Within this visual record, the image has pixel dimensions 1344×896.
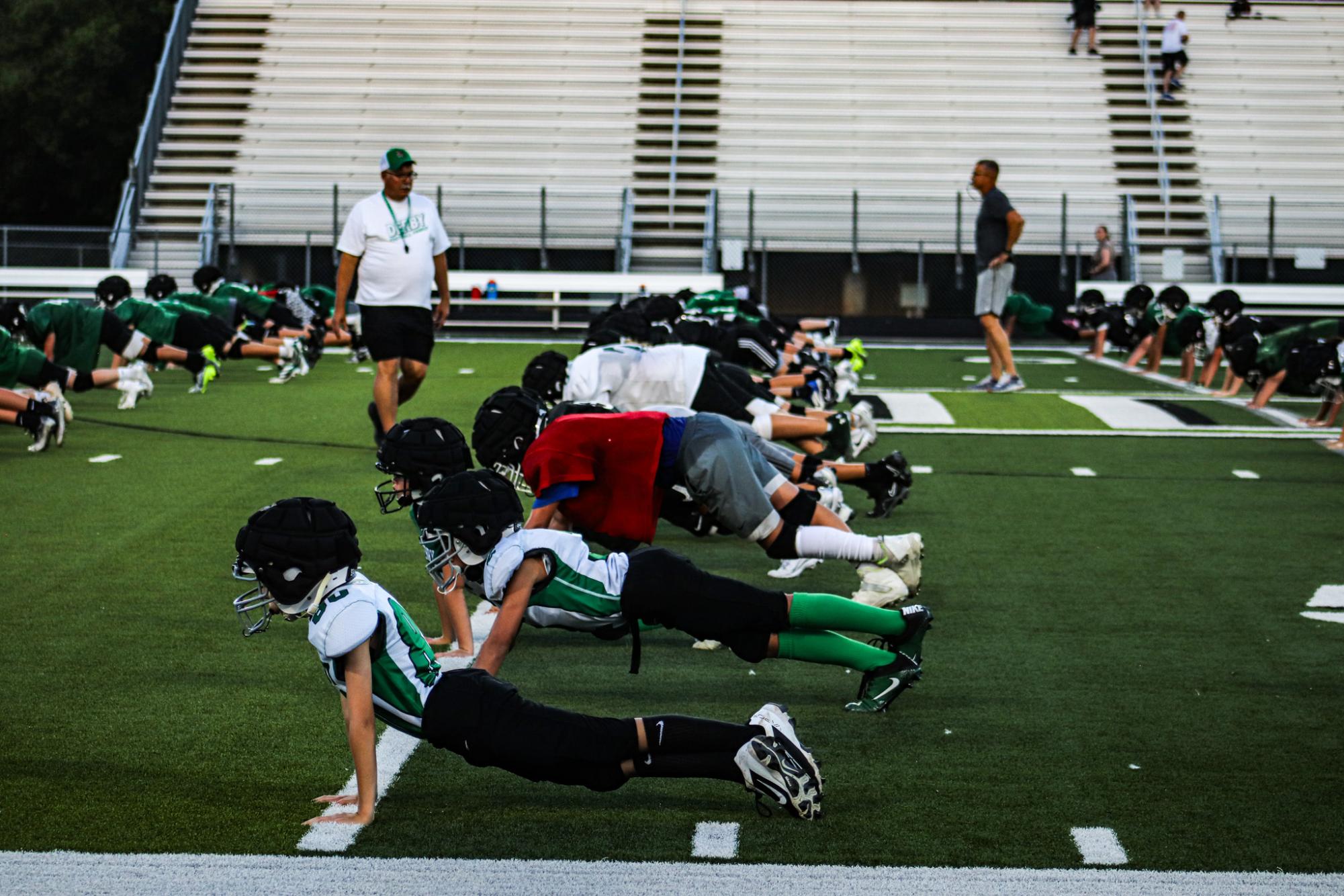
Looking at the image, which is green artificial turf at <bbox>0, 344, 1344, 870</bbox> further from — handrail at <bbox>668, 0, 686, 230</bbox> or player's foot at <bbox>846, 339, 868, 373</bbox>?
handrail at <bbox>668, 0, 686, 230</bbox>

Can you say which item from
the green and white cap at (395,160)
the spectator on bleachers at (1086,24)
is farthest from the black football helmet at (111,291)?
the spectator on bleachers at (1086,24)

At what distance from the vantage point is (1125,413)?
43.4 ft

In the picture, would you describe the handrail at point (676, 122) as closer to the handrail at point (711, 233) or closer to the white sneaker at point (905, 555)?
the handrail at point (711, 233)

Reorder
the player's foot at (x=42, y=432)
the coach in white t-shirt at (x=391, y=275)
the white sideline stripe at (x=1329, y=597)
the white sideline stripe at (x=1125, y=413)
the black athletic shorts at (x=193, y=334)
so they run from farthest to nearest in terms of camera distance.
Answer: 1. the black athletic shorts at (x=193, y=334)
2. the white sideline stripe at (x=1125, y=413)
3. the player's foot at (x=42, y=432)
4. the coach in white t-shirt at (x=391, y=275)
5. the white sideline stripe at (x=1329, y=597)

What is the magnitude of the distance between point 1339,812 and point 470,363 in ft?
48.5

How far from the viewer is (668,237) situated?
26.6 metres

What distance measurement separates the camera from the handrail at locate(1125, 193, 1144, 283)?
25.6 metres

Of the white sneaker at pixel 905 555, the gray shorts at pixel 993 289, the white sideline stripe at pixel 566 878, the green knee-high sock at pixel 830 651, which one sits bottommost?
the white sideline stripe at pixel 566 878

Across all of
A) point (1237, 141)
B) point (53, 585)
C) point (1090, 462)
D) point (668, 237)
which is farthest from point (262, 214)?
point (53, 585)

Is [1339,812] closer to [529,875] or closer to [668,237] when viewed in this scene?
[529,875]

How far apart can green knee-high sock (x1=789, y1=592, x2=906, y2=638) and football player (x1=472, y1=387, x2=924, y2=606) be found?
1056 mm

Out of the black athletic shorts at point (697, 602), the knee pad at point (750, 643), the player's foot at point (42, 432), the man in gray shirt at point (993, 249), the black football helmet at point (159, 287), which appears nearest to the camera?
the black athletic shorts at point (697, 602)

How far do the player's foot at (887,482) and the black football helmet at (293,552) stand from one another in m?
4.57

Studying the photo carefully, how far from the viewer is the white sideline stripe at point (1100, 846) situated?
156 inches
